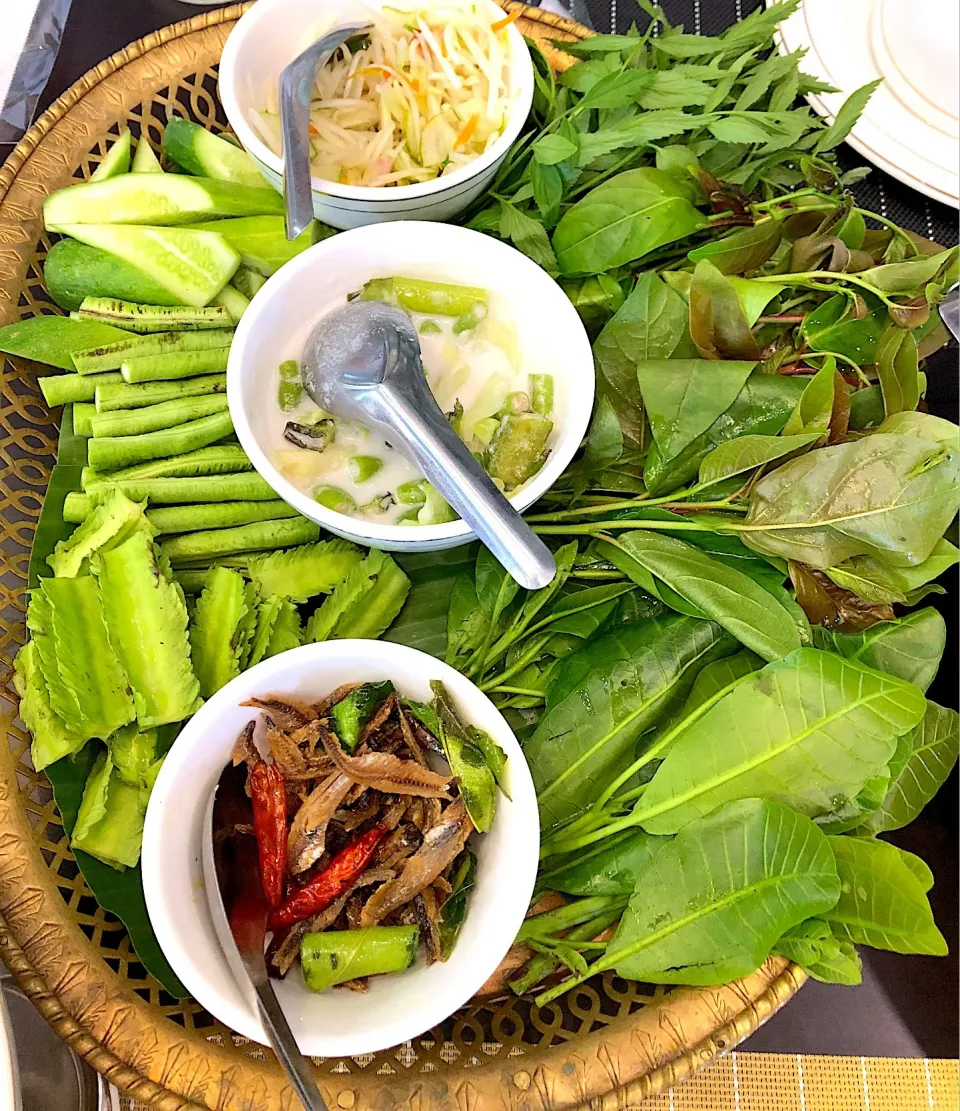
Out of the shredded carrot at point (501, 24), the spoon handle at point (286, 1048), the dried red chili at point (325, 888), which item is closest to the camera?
the spoon handle at point (286, 1048)

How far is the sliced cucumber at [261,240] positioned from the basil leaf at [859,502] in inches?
30.1

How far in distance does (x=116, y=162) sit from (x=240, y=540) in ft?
2.12

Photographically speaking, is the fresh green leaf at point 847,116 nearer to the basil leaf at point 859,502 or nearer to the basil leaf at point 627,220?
the basil leaf at point 627,220

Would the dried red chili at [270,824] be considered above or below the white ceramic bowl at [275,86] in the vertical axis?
below

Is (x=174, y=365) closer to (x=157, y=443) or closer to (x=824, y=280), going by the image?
(x=157, y=443)

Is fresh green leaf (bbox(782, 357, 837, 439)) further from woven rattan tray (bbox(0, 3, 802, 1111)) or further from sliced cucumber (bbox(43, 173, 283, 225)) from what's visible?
sliced cucumber (bbox(43, 173, 283, 225))

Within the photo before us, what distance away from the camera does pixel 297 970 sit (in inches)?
37.6

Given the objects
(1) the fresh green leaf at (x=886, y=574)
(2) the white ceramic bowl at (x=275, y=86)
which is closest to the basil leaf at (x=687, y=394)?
(1) the fresh green leaf at (x=886, y=574)

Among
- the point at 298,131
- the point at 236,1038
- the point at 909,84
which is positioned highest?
the point at 298,131

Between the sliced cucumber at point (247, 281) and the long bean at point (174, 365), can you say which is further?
the sliced cucumber at point (247, 281)

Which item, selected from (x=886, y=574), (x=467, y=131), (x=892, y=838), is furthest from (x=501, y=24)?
(x=892, y=838)

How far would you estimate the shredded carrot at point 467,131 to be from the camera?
126 cm

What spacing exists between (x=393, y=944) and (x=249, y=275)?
0.97 meters

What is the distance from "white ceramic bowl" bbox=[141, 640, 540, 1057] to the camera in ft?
2.88
